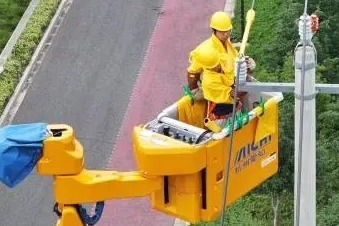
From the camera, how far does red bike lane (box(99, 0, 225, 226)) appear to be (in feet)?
60.9

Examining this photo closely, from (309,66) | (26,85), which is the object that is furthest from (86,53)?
(309,66)

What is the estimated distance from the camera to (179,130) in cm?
1009

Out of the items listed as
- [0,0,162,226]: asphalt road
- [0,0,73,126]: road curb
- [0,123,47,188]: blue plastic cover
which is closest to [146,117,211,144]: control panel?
[0,123,47,188]: blue plastic cover

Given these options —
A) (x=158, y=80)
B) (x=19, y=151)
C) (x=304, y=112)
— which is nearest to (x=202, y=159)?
(x=304, y=112)

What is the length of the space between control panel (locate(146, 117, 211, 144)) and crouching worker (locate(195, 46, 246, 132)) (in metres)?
0.30

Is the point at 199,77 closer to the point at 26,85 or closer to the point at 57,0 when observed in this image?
the point at 26,85

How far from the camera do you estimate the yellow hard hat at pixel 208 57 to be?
10250mm

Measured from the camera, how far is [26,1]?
25.9m

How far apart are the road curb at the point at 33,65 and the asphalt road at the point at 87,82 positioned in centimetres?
15

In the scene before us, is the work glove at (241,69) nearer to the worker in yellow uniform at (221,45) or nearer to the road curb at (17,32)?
the worker in yellow uniform at (221,45)

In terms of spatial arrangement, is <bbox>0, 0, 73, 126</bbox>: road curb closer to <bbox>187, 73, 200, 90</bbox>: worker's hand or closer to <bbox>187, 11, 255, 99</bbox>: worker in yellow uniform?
<bbox>187, 73, 200, 90</bbox>: worker's hand

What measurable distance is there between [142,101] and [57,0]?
541 centimetres

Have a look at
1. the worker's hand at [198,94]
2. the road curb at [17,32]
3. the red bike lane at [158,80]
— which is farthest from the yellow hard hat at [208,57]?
the road curb at [17,32]

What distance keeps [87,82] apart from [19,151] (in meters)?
13.6
